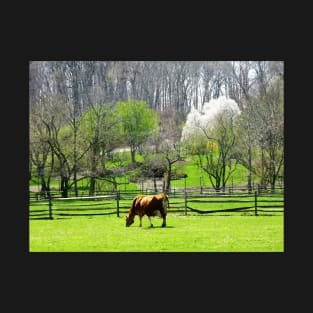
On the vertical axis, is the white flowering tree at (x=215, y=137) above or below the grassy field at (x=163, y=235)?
above

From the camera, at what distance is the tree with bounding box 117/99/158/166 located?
19625mm

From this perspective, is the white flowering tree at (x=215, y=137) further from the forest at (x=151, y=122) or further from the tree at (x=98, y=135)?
the tree at (x=98, y=135)

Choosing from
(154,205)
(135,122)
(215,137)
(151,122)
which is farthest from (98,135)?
(154,205)

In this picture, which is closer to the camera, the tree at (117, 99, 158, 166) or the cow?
the cow

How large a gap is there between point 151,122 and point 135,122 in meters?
0.48

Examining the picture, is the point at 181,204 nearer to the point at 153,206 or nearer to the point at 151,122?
the point at 151,122

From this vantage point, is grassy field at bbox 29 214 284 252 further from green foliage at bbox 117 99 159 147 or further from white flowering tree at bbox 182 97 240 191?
green foliage at bbox 117 99 159 147

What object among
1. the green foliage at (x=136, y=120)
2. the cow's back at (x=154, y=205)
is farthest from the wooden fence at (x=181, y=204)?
the cow's back at (x=154, y=205)

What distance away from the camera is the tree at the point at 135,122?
64.4ft

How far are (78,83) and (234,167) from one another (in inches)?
205

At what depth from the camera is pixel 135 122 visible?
19688 millimetres

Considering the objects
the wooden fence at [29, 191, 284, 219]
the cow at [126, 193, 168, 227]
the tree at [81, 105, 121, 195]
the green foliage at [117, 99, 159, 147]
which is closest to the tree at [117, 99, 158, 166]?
the green foliage at [117, 99, 159, 147]

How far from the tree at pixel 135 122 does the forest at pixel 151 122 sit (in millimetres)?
30

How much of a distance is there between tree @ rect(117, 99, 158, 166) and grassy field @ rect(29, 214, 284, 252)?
8.26 feet
